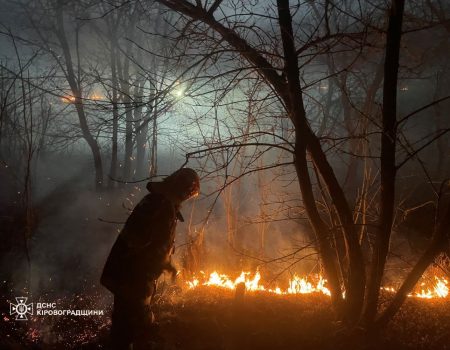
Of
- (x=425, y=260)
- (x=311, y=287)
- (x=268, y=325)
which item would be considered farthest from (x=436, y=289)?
(x=268, y=325)

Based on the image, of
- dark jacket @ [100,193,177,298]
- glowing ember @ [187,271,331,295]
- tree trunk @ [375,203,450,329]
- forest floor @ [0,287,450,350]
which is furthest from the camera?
glowing ember @ [187,271,331,295]

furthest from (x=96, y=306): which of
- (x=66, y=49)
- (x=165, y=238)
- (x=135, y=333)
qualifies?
(x=66, y=49)

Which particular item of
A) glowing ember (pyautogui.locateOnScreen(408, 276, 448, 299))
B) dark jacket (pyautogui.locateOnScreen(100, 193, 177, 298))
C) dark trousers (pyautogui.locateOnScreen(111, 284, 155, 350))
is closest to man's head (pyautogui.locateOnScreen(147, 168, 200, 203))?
dark jacket (pyautogui.locateOnScreen(100, 193, 177, 298))

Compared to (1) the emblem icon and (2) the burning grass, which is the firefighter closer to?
(2) the burning grass

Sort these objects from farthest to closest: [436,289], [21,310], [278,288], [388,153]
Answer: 1. [21,310]
2. [278,288]
3. [436,289]
4. [388,153]

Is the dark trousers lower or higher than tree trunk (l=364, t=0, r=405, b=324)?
lower

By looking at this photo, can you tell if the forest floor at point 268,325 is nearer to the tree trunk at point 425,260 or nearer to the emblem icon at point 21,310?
the tree trunk at point 425,260

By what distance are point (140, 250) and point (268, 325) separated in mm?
1831

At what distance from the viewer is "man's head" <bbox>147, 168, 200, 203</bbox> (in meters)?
3.88

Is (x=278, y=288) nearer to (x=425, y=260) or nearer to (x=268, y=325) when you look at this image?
(x=268, y=325)

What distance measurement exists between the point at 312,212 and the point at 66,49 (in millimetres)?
14698

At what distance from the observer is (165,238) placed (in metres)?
3.73

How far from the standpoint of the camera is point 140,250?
3.64 m

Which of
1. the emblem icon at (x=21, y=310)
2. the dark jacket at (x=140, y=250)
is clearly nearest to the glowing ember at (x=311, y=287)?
the dark jacket at (x=140, y=250)
